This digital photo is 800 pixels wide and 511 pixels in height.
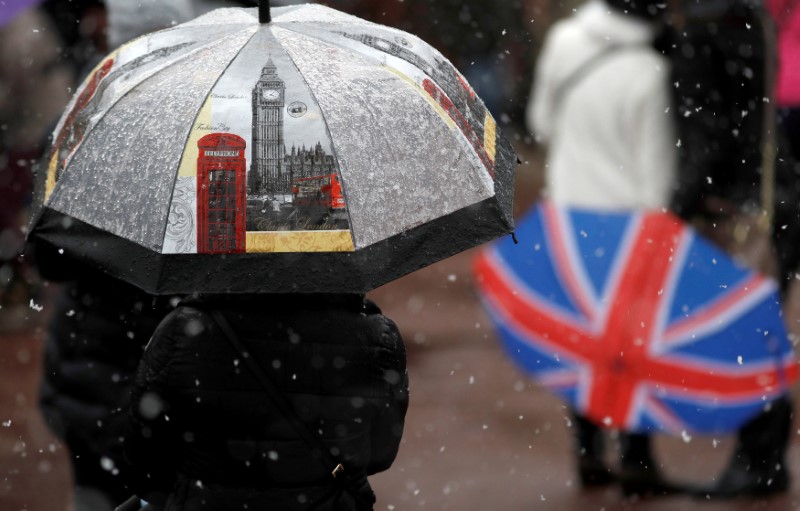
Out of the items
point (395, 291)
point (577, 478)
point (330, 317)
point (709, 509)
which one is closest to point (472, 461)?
point (577, 478)

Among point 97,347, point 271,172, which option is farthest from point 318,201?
point 97,347

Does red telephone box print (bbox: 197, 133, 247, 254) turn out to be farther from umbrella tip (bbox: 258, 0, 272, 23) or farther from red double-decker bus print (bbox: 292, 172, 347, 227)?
umbrella tip (bbox: 258, 0, 272, 23)

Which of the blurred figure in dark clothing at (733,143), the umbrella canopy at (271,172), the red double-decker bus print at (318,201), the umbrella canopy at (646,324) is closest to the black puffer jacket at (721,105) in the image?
the blurred figure in dark clothing at (733,143)

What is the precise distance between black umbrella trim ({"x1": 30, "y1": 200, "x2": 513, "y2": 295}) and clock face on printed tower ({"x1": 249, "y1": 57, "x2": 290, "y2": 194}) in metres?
0.13

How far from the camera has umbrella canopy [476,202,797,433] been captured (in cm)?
504

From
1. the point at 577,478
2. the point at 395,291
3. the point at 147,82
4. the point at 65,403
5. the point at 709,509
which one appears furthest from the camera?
the point at 395,291

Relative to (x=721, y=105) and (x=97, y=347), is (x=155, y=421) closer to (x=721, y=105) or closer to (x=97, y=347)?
(x=97, y=347)

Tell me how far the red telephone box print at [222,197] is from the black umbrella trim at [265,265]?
29 millimetres

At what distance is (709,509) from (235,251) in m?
3.25

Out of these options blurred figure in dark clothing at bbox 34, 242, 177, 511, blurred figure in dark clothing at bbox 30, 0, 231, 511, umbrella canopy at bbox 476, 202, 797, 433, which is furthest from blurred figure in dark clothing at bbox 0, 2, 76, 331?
blurred figure in dark clothing at bbox 34, 242, 177, 511

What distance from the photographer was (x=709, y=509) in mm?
5258

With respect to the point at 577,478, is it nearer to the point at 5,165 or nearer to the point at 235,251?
the point at 235,251

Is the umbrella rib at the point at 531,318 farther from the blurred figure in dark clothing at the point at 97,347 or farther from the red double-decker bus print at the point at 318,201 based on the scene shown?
the red double-decker bus print at the point at 318,201

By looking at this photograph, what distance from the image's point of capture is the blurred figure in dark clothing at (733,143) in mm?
5410
